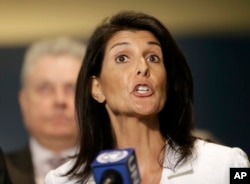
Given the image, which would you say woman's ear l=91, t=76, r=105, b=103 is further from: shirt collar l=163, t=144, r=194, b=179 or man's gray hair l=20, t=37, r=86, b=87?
man's gray hair l=20, t=37, r=86, b=87

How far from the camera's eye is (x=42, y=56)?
2330 mm

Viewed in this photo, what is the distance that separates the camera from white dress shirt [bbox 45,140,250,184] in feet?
4.74

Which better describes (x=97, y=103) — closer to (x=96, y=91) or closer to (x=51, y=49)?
(x=96, y=91)

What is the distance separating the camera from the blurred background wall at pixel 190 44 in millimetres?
2328

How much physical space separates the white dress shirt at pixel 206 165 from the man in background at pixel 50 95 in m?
0.87

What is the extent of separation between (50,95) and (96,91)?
0.72 m

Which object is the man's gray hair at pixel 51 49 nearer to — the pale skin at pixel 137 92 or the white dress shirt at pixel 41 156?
the white dress shirt at pixel 41 156

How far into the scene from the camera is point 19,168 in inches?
90.5

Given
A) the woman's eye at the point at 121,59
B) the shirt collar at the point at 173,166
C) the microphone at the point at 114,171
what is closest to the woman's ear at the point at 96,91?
the woman's eye at the point at 121,59

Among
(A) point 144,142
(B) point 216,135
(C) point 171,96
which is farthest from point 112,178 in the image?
(B) point 216,135

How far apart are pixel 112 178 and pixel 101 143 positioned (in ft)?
2.21

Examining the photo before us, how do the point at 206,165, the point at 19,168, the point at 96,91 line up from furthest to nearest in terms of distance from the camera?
the point at 19,168
the point at 96,91
the point at 206,165

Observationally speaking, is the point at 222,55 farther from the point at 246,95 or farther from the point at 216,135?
the point at 216,135

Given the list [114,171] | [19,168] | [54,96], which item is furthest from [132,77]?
[19,168]
